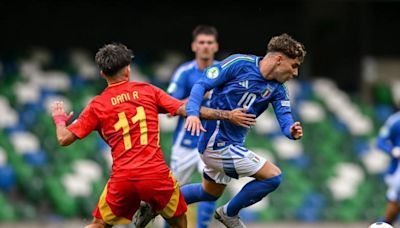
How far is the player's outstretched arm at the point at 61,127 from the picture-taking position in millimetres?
8719

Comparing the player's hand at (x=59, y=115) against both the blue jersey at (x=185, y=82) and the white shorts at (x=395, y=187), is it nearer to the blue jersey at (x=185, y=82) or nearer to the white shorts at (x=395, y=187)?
the blue jersey at (x=185, y=82)

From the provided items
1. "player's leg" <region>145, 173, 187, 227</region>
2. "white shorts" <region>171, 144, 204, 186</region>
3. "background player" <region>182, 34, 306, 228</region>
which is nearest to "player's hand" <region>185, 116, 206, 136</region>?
"background player" <region>182, 34, 306, 228</region>

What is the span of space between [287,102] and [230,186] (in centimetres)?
884

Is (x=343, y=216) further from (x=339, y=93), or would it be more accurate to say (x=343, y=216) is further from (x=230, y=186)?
(x=339, y=93)

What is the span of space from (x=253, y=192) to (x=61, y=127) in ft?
6.22

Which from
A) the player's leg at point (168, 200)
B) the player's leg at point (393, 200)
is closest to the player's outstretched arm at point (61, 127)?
the player's leg at point (168, 200)

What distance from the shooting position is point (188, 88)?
11469 millimetres

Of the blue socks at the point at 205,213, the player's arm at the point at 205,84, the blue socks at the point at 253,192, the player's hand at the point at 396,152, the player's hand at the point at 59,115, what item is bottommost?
the blue socks at the point at 205,213

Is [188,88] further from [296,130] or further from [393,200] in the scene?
[393,200]

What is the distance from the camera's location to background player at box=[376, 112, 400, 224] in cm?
1291

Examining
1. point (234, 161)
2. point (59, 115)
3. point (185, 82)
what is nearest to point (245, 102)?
point (234, 161)

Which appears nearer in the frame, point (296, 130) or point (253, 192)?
point (296, 130)

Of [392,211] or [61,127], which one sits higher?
[61,127]

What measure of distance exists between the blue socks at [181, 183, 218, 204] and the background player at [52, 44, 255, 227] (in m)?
1.01
